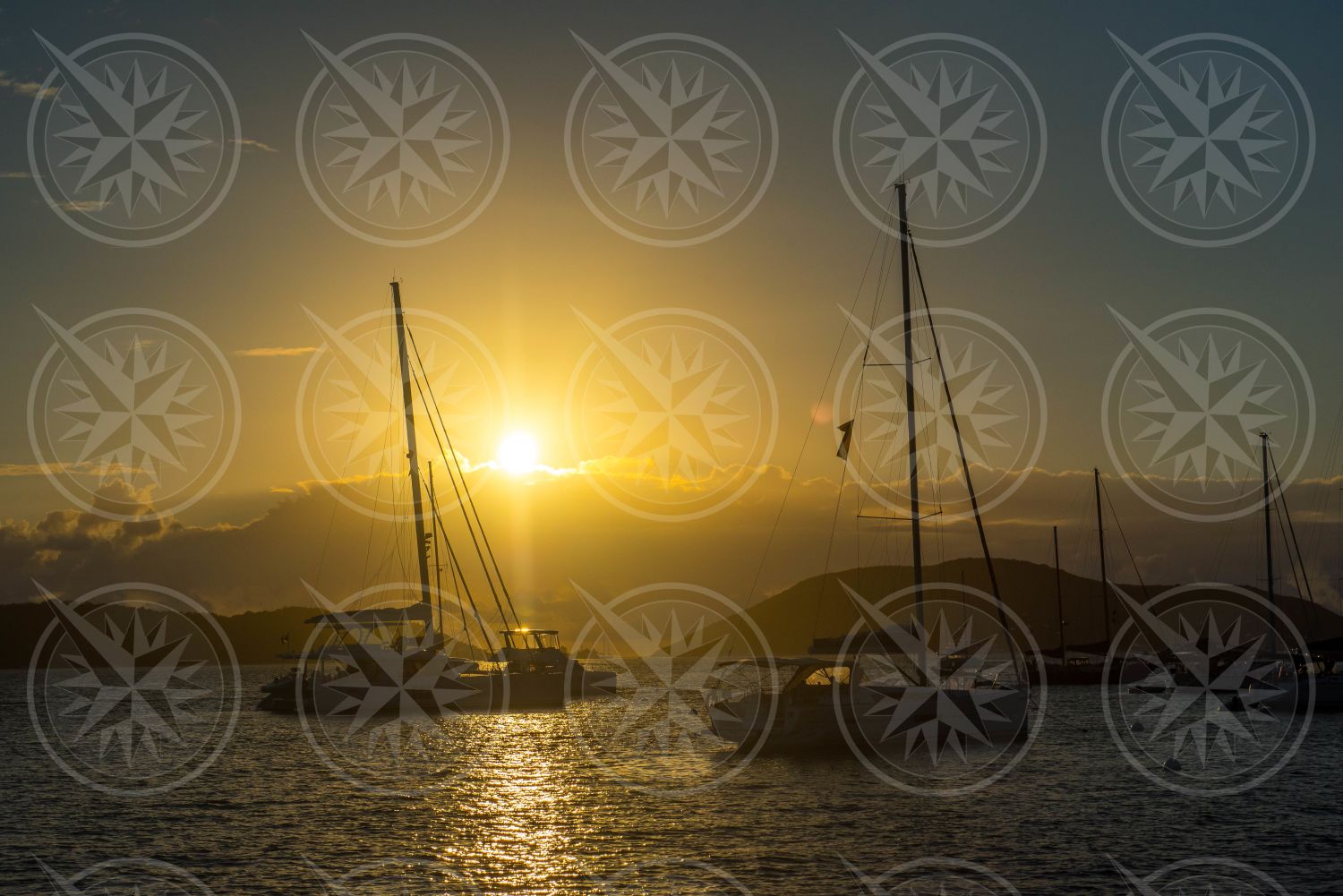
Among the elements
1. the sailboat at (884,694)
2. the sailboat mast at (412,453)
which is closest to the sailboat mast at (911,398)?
the sailboat at (884,694)

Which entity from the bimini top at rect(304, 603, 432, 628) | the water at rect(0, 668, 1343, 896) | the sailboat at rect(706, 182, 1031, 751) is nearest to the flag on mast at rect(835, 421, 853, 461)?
the sailboat at rect(706, 182, 1031, 751)

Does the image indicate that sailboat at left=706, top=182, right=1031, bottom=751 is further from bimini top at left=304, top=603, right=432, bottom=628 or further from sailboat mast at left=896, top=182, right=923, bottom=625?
bimini top at left=304, top=603, right=432, bottom=628

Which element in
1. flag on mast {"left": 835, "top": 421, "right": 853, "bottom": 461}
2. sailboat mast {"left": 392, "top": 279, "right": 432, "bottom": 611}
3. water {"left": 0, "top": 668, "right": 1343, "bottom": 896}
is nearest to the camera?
water {"left": 0, "top": 668, "right": 1343, "bottom": 896}

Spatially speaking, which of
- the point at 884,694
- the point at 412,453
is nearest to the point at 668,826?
the point at 884,694

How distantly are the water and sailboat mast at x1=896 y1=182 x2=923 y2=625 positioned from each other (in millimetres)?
8535

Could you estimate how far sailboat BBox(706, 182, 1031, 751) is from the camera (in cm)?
4847

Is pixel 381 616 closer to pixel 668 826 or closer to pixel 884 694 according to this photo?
pixel 884 694

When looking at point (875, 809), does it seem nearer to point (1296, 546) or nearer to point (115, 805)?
point (115, 805)

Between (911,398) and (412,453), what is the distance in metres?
33.7

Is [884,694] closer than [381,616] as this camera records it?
Yes

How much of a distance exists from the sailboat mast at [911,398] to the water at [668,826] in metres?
8.53

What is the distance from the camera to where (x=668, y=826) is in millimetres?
35625

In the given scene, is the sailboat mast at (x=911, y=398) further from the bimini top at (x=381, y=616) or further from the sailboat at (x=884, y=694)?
the bimini top at (x=381, y=616)

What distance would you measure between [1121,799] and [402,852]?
84.1 feet
